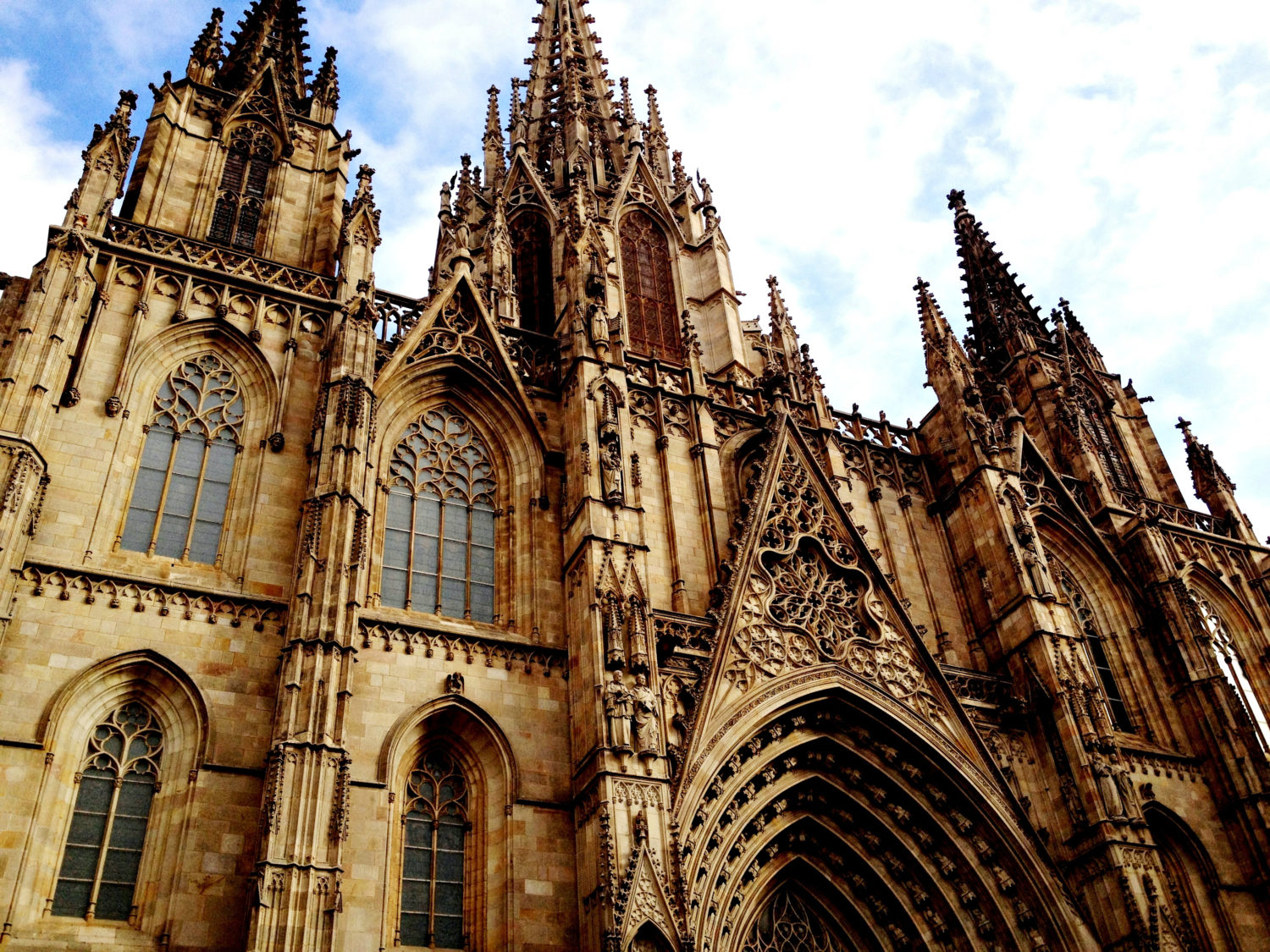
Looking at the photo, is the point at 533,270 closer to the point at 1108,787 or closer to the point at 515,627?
the point at 515,627

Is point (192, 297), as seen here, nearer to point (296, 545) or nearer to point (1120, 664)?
point (296, 545)

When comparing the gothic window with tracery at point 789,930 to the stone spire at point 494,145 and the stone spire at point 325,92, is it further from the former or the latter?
the stone spire at point 494,145

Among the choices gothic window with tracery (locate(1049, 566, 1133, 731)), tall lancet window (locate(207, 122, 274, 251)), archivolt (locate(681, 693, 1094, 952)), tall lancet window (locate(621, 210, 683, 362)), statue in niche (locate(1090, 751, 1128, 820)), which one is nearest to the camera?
archivolt (locate(681, 693, 1094, 952))

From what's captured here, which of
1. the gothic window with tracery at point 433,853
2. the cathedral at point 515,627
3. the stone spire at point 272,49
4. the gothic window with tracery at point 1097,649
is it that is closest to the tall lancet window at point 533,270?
the cathedral at point 515,627

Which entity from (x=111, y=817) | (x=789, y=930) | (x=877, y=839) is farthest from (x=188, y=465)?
(x=877, y=839)

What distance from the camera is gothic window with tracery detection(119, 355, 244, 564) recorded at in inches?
632

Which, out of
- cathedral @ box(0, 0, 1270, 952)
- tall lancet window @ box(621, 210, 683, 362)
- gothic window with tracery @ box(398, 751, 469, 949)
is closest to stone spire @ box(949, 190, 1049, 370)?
cathedral @ box(0, 0, 1270, 952)

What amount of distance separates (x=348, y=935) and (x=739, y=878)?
19.7 feet

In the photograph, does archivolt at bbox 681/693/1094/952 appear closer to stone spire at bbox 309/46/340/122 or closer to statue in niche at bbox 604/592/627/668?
statue in niche at bbox 604/592/627/668

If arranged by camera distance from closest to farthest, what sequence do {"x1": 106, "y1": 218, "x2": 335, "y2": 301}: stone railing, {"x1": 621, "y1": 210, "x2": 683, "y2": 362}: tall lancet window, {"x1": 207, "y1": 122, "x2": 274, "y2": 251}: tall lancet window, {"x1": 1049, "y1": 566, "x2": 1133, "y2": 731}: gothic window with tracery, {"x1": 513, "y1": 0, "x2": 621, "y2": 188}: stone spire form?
{"x1": 106, "y1": 218, "x2": 335, "y2": 301}: stone railing < {"x1": 207, "y1": 122, "x2": 274, "y2": 251}: tall lancet window < {"x1": 1049, "y1": 566, "x2": 1133, "y2": 731}: gothic window with tracery < {"x1": 621, "y1": 210, "x2": 683, "y2": 362}: tall lancet window < {"x1": 513, "y1": 0, "x2": 621, "y2": 188}: stone spire

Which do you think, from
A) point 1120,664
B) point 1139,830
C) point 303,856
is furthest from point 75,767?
point 1120,664

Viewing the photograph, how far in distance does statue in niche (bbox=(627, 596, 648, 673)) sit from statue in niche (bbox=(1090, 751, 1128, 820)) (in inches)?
315

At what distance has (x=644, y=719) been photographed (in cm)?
1552

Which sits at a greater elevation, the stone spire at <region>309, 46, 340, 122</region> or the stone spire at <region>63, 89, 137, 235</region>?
the stone spire at <region>309, 46, 340, 122</region>
